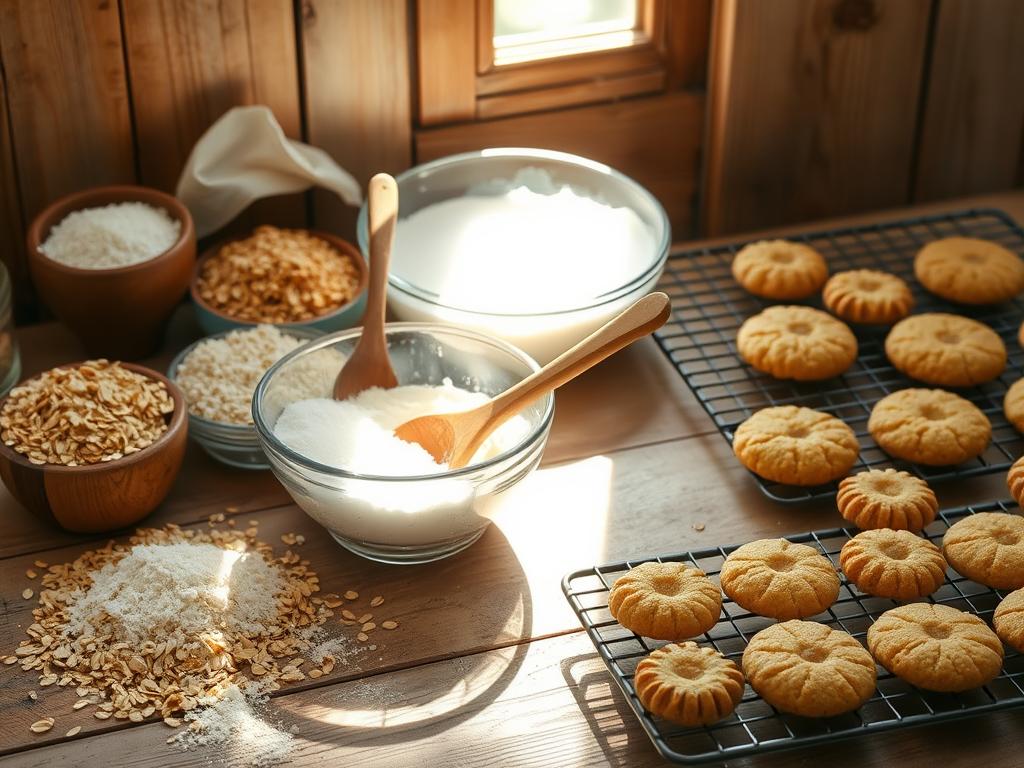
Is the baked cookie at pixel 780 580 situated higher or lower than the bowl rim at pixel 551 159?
lower

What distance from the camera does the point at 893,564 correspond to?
1.20 meters

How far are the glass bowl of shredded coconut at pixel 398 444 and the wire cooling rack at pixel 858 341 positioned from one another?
27cm

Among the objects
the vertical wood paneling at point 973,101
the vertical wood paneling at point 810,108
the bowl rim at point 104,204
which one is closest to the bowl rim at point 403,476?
the bowl rim at point 104,204

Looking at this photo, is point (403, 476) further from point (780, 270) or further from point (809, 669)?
point (780, 270)

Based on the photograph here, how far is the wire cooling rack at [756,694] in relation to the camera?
3.55 ft

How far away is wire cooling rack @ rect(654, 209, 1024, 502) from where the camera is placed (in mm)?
1449

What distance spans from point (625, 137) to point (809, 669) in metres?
0.91

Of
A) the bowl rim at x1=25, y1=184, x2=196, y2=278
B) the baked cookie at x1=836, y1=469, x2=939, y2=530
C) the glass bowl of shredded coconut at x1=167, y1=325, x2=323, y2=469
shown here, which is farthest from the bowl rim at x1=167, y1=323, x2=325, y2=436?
the baked cookie at x1=836, y1=469, x2=939, y2=530

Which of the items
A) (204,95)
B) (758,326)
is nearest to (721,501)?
(758,326)

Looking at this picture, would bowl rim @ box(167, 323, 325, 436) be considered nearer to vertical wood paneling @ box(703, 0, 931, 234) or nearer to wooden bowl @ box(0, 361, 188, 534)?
wooden bowl @ box(0, 361, 188, 534)

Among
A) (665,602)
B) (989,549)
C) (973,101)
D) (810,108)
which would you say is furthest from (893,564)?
(973,101)

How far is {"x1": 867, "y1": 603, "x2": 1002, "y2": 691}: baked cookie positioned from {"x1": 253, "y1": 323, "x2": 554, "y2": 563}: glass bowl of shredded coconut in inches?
14.5

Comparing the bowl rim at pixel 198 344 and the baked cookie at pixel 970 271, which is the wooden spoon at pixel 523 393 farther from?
the baked cookie at pixel 970 271

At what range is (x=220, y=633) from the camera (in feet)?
3.93
